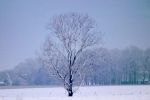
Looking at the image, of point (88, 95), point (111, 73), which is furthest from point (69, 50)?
point (111, 73)

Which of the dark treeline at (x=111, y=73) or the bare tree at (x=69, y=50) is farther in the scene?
the dark treeline at (x=111, y=73)

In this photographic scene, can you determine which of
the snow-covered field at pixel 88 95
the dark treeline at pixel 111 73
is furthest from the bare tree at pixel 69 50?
the dark treeline at pixel 111 73

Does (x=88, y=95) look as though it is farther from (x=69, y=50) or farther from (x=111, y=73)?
(x=111, y=73)

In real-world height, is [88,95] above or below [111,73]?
above

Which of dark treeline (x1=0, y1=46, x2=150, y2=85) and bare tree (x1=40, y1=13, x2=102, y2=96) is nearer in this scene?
bare tree (x1=40, y1=13, x2=102, y2=96)

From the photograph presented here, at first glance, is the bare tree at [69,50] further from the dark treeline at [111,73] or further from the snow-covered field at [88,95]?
the dark treeline at [111,73]

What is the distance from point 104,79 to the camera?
31656mm

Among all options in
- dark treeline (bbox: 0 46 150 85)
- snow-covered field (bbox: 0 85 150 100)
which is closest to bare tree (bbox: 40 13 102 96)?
snow-covered field (bbox: 0 85 150 100)

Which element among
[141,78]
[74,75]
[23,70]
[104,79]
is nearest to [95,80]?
[104,79]

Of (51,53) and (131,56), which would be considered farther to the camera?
(131,56)

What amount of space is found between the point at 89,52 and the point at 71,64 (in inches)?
58.2

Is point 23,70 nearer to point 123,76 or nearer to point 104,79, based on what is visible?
point 104,79

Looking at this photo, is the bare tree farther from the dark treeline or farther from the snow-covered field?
the dark treeline

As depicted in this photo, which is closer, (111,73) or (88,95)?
(88,95)
